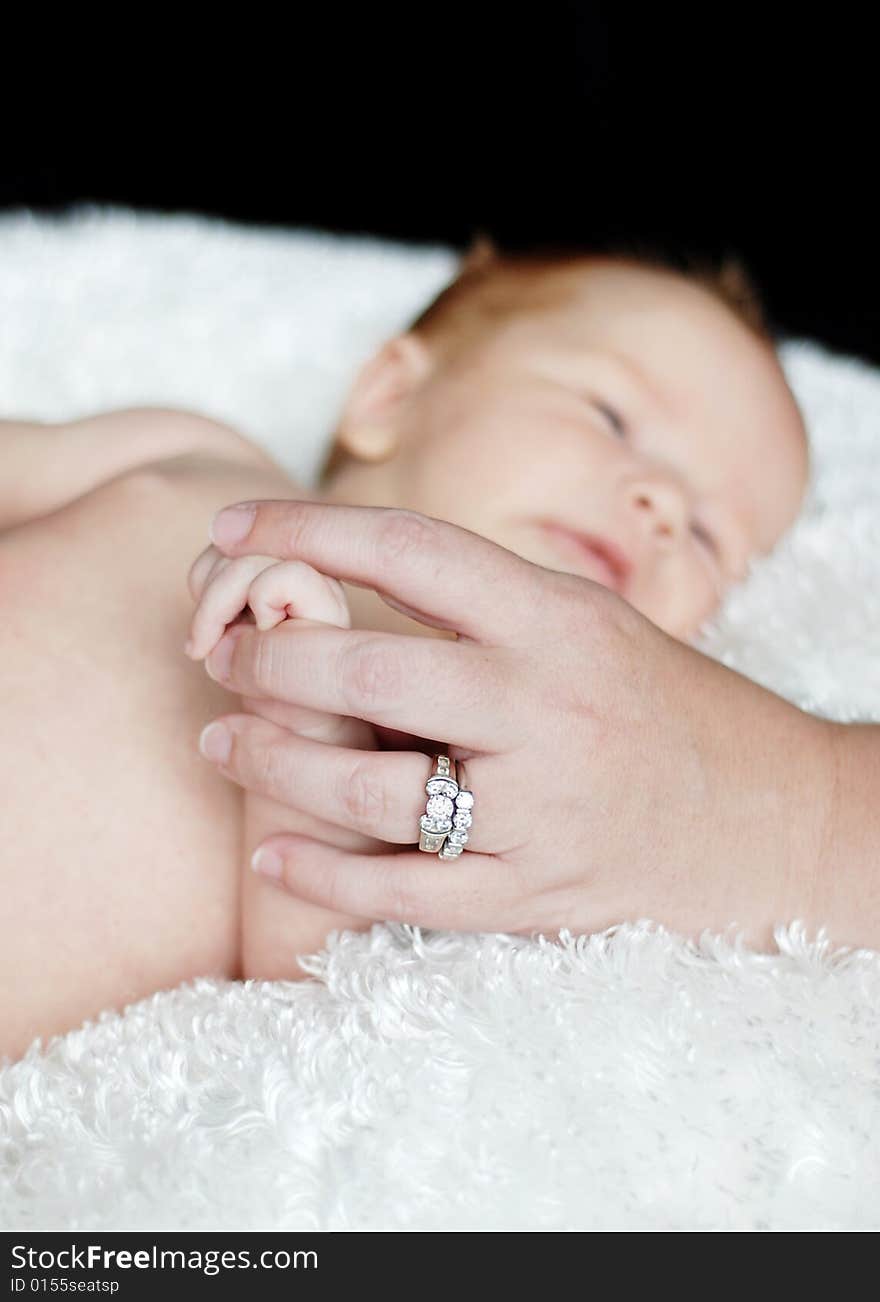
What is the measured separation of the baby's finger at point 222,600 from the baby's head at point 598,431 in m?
0.43

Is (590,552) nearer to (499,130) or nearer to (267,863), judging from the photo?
(267,863)

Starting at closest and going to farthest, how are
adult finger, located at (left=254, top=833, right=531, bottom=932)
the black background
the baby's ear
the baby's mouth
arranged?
adult finger, located at (left=254, top=833, right=531, bottom=932) → the baby's mouth → the baby's ear → the black background

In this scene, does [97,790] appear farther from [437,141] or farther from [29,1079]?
[437,141]

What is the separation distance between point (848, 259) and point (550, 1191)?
2956 millimetres

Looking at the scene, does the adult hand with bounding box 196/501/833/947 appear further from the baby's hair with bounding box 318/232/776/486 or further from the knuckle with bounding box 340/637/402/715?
the baby's hair with bounding box 318/232/776/486

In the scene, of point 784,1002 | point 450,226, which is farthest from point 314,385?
point 450,226

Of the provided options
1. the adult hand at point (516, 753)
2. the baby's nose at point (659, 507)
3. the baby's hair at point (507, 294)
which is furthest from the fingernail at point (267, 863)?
the baby's hair at point (507, 294)

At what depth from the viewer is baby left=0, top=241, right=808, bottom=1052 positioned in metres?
1.04

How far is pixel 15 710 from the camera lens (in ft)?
3.57

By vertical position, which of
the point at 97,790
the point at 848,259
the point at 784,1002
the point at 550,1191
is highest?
the point at 848,259

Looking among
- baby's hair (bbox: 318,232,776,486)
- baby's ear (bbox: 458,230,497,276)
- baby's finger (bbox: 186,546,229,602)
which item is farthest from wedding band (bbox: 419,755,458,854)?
baby's ear (bbox: 458,230,497,276)

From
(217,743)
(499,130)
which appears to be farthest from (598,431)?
(499,130)

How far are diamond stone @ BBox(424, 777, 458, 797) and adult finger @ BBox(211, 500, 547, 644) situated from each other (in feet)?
0.30

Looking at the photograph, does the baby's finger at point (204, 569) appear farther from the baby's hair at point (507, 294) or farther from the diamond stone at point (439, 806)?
the baby's hair at point (507, 294)
